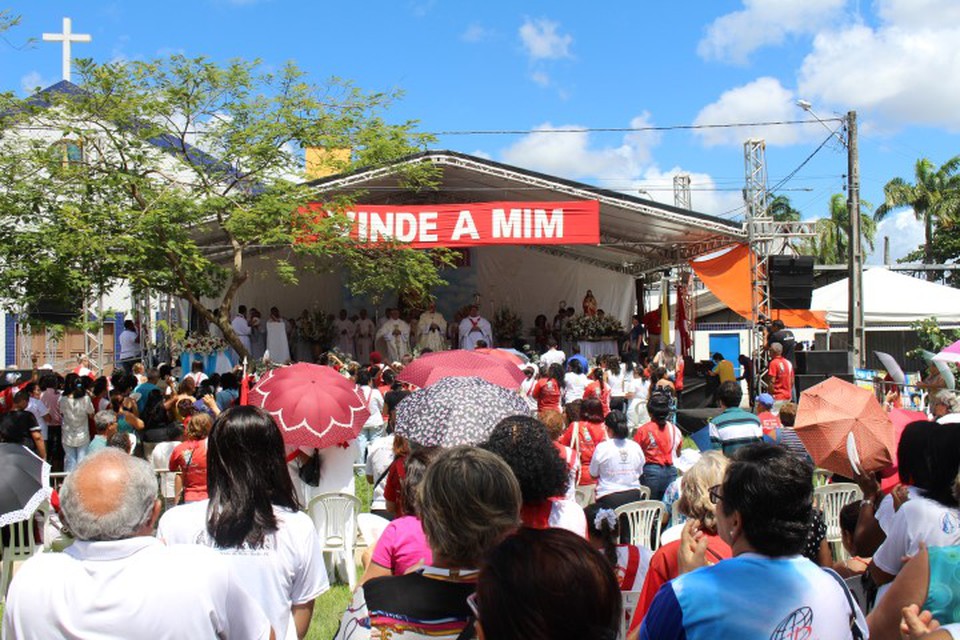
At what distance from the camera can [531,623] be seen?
1.61 metres

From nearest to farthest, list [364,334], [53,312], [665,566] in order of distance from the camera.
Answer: [665,566] < [53,312] < [364,334]

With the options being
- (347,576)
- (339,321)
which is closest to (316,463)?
(347,576)

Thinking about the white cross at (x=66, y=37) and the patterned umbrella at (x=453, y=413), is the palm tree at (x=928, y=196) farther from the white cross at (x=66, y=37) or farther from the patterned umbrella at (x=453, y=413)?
Answer: the patterned umbrella at (x=453, y=413)

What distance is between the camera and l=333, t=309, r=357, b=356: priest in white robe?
21.0 metres

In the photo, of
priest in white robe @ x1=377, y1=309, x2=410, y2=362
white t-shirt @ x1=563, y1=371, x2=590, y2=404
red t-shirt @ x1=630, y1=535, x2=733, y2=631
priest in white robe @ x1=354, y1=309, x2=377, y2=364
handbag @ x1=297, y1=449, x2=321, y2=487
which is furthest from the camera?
priest in white robe @ x1=354, y1=309, x2=377, y2=364

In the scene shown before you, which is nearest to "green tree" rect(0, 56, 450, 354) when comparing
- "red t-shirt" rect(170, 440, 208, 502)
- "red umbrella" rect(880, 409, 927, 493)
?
"red t-shirt" rect(170, 440, 208, 502)

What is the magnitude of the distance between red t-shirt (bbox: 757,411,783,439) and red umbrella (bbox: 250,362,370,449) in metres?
3.36

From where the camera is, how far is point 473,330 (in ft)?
64.7

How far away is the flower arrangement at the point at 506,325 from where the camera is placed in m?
21.9

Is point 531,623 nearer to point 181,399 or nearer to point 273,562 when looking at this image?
point 273,562

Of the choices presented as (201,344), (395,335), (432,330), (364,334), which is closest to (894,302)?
(432,330)

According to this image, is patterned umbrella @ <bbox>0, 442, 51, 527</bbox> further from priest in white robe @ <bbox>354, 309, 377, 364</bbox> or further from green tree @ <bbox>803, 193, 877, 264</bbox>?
green tree @ <bbox>803, 193, 877, 264</bbox>

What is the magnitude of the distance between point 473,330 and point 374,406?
9.83 m

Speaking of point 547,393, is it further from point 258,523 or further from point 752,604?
point 752,604
